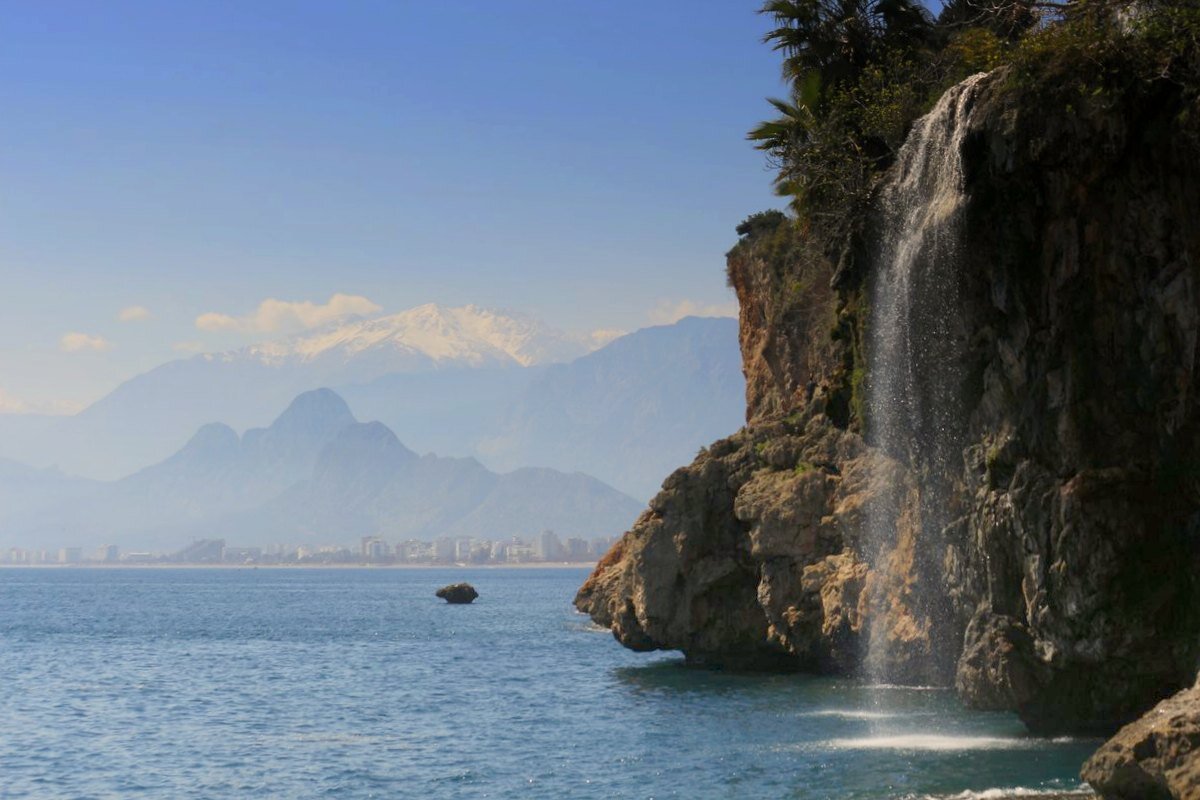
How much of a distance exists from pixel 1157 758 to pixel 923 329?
499 inches

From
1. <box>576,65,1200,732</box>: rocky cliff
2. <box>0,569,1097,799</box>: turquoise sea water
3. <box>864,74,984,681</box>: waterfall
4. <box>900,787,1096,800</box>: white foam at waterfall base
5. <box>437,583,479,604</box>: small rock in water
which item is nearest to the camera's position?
<box>900,787,1096,800</box>: white foam at waterfall base

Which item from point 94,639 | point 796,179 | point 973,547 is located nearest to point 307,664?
point 94,639

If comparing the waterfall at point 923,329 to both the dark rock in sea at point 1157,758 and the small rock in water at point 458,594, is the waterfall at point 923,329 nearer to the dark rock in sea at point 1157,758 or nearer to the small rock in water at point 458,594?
the dark rock in sea at point 1157,758

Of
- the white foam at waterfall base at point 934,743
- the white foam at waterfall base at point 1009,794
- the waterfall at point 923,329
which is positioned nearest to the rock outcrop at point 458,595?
the waterfall at point 923,329

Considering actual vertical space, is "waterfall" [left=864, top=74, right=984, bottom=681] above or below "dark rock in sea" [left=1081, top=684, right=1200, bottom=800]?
above

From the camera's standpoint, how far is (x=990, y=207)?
1122 inches

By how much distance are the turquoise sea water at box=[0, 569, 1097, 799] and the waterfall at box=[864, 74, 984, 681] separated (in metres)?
5.20

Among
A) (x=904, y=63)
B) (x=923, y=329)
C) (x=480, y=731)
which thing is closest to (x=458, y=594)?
(x=480, y=731)

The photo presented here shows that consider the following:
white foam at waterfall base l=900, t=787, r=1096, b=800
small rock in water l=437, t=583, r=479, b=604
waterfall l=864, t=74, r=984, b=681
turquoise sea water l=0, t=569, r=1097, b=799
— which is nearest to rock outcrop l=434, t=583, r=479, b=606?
small rock in water l=437, t=583, r=479, b=604

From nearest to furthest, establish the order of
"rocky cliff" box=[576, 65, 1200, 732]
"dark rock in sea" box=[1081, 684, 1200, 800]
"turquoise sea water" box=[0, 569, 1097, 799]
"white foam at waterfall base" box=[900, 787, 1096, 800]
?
"dark rock in sea" box=[1081, 684, 1200, 800] < "white foam at waterfall base" box=[900, 787, 1096, 800] < "rocky cliff" box=[576, 65, 1200, 732] < "turquoise sea water" box=[0, 569, 1097, 799]

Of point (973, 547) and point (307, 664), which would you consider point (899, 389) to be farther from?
point (307, 664)

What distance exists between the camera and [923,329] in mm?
31562

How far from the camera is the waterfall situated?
98.6 ft

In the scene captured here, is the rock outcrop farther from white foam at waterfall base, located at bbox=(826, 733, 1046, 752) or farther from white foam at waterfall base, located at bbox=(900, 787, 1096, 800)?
white foam at waterfall base, located at bbox=(900, 787, 1096, 800)
